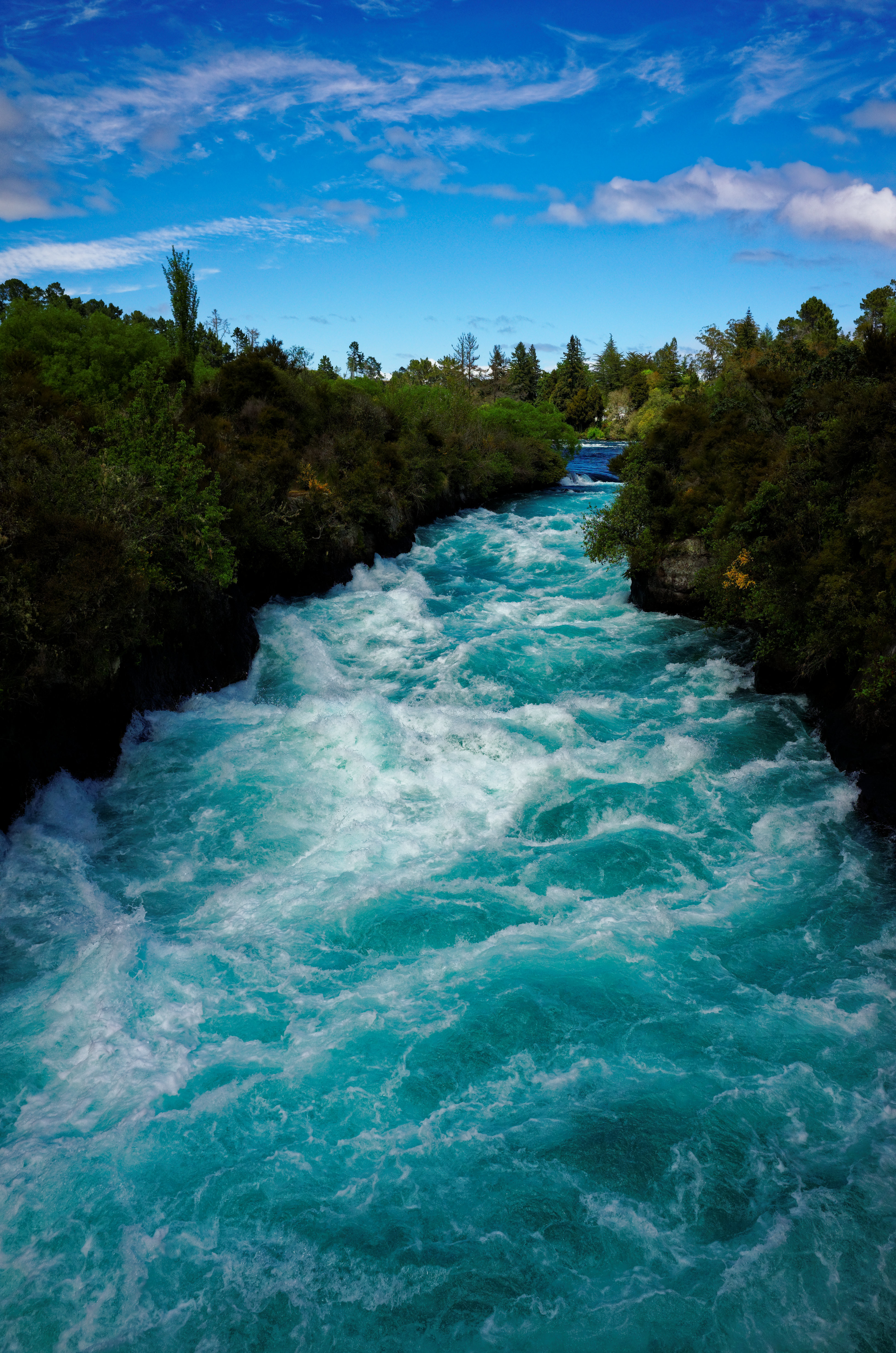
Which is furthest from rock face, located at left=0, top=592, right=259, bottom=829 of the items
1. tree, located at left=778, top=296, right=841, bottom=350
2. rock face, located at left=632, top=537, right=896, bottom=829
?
tree, located at left=778, top=296, right=841, bottom=350

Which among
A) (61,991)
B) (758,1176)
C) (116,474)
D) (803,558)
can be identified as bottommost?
(758,1176)

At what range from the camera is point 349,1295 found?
636cm

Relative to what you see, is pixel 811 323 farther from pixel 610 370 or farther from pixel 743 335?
pixel 610 370

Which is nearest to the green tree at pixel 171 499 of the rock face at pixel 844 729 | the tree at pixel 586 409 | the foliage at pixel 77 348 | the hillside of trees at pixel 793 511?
the foliage at pixel 77 348

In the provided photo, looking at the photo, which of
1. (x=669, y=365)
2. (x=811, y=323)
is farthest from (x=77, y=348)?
(x=669, y=365)

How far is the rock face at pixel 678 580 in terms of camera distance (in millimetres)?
23656

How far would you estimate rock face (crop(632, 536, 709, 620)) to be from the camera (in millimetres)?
23656

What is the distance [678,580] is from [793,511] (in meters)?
6.63

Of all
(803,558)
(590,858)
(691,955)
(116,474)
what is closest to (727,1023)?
(691,955)

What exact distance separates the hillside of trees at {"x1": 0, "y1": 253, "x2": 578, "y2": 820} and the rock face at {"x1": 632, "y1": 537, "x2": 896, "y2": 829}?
1316 cm

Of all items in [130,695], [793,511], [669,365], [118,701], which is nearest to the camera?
[118,701]

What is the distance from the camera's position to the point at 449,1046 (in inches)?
346

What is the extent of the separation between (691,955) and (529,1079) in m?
3.05

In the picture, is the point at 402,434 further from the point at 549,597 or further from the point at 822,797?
the point at 822,797
